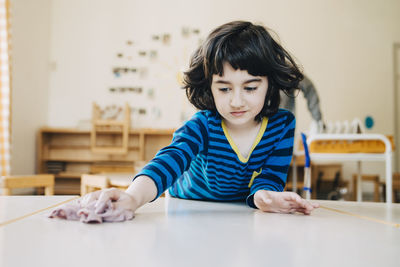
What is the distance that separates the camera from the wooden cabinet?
455 centimetres

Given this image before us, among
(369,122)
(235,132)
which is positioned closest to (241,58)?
(235,132)

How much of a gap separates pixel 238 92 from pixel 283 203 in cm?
26

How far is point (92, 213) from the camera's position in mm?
565

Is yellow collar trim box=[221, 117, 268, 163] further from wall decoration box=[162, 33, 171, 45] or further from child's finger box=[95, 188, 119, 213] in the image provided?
wall decoration box=[162, 33, 171, 45]

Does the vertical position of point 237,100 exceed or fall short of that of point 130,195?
it exceeds it

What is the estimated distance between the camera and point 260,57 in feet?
2.77

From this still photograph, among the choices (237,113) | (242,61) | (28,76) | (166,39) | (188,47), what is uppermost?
(166,39)

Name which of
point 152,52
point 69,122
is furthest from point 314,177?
point 69,122

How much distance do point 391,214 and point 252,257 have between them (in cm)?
52

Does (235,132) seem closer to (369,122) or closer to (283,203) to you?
(283,203)

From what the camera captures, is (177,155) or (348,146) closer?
(177,155)

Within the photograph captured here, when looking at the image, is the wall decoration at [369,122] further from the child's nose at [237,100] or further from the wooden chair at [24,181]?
the child's nose at [237,100]

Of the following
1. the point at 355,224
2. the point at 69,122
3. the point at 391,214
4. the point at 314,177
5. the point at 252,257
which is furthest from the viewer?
the point at 69,122

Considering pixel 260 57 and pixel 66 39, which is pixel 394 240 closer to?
pixel 260 57
